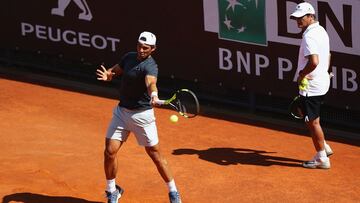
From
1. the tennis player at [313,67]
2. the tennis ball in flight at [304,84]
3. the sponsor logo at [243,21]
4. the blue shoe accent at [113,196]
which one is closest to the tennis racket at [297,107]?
the tennis player at [313,67]

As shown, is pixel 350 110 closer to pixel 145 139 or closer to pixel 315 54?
pixel 315 54

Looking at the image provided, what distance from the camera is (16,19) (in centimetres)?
1527

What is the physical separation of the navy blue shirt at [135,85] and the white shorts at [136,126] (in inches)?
3.0

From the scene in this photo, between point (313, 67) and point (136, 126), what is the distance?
2468 mm

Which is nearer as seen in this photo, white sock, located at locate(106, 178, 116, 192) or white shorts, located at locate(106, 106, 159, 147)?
white shorts, located at locate(106, 106, 159, 147)

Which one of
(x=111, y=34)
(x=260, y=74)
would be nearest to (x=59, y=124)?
(x=111, y=34)

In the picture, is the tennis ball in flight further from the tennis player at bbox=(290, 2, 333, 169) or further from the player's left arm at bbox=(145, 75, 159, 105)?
the player's left arm at bbox=(145, 75, 159, 105)

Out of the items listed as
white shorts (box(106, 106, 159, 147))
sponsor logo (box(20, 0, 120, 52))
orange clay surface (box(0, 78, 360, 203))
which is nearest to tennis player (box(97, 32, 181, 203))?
white shorts (box(106, 106, 159, 147))

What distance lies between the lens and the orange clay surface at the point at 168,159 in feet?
32.5

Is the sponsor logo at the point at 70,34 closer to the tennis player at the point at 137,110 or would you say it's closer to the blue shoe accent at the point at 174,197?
the tennis player at the point at 137,110

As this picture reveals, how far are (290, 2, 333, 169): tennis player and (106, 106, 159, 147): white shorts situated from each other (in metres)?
2.26

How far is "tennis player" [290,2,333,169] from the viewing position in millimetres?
10305

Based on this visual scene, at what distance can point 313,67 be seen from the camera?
33.6 feet

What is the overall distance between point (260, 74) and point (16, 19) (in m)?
4.96
